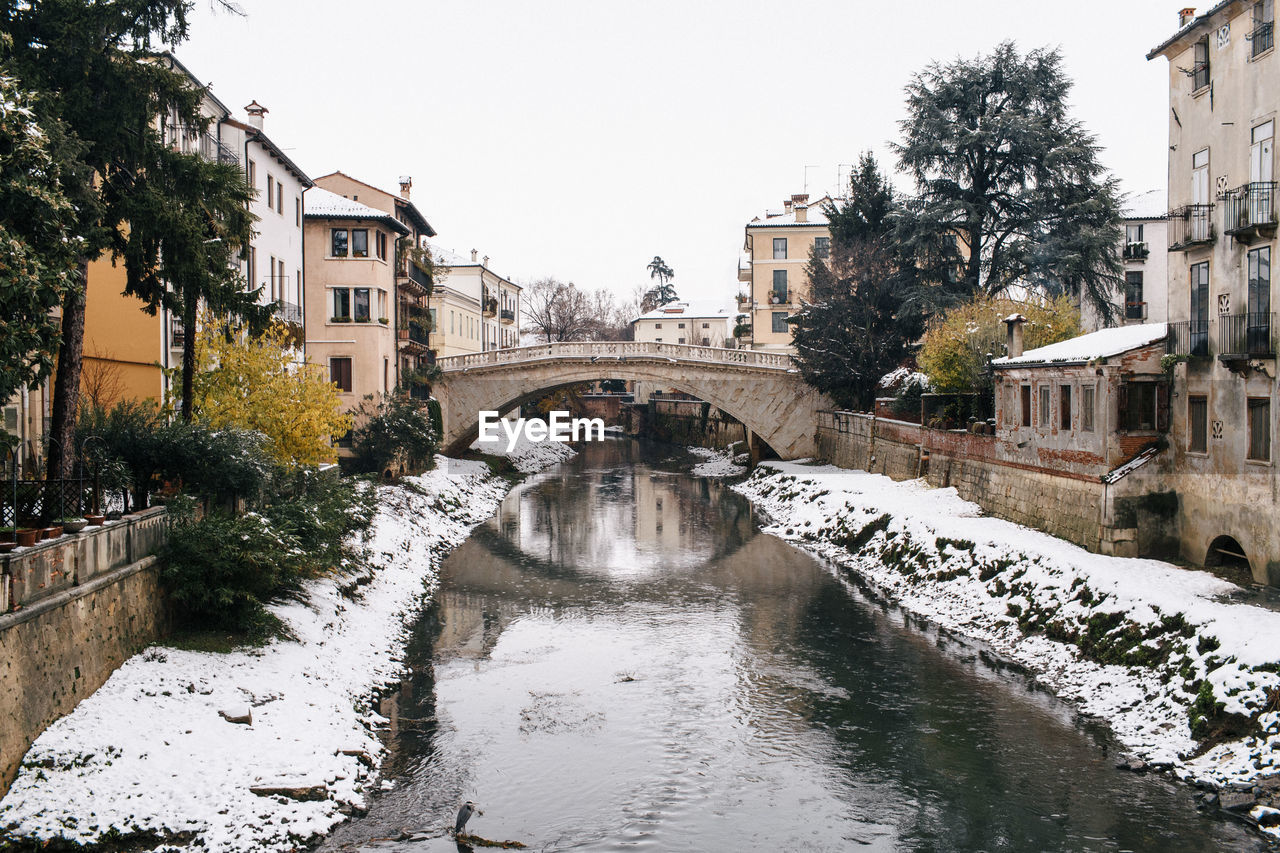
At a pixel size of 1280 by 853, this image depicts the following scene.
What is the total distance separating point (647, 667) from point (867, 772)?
5506 millimetres

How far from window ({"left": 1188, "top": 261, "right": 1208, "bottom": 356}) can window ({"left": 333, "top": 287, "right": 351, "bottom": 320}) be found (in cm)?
2905

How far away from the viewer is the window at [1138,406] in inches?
814

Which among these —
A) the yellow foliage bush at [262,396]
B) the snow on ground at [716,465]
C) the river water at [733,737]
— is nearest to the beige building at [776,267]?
the snow on ground at [716,465]

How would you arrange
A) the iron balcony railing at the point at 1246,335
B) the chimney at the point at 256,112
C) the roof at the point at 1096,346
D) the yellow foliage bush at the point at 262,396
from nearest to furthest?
the iron balcony railing at the point at 1246,335 → the roof at the point at 1096,346 → the yellow foliage bush at the point at 262,396 → the chimney at the point at 256,112

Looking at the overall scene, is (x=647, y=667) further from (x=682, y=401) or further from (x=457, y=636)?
(x=682, y=401)

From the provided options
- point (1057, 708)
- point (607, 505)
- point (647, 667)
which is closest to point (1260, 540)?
point (1057, 708)

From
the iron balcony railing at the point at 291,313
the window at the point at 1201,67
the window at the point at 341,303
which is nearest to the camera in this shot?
the window at the point at 1201,67

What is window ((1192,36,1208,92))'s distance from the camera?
19.9m

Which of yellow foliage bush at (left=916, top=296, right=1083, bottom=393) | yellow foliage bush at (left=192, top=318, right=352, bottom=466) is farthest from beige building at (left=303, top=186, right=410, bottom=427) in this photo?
yellow foliage bush at (left=916, top=296, right=1083, bottom=393)

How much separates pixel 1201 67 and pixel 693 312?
85.1 m

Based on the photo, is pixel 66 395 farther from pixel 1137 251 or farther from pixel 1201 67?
pixel 1137 251

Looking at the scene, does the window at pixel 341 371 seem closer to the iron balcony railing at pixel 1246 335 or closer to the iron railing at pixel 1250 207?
the iron balcony railing at pixel 1246 335

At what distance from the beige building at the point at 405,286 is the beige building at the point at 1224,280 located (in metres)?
29.1

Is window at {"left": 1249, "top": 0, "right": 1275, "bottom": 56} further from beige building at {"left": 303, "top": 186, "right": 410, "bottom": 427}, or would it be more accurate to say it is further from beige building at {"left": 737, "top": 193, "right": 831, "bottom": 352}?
beige building at {"left": 737, "top": 193, "right": 831, "bottom": 352}
